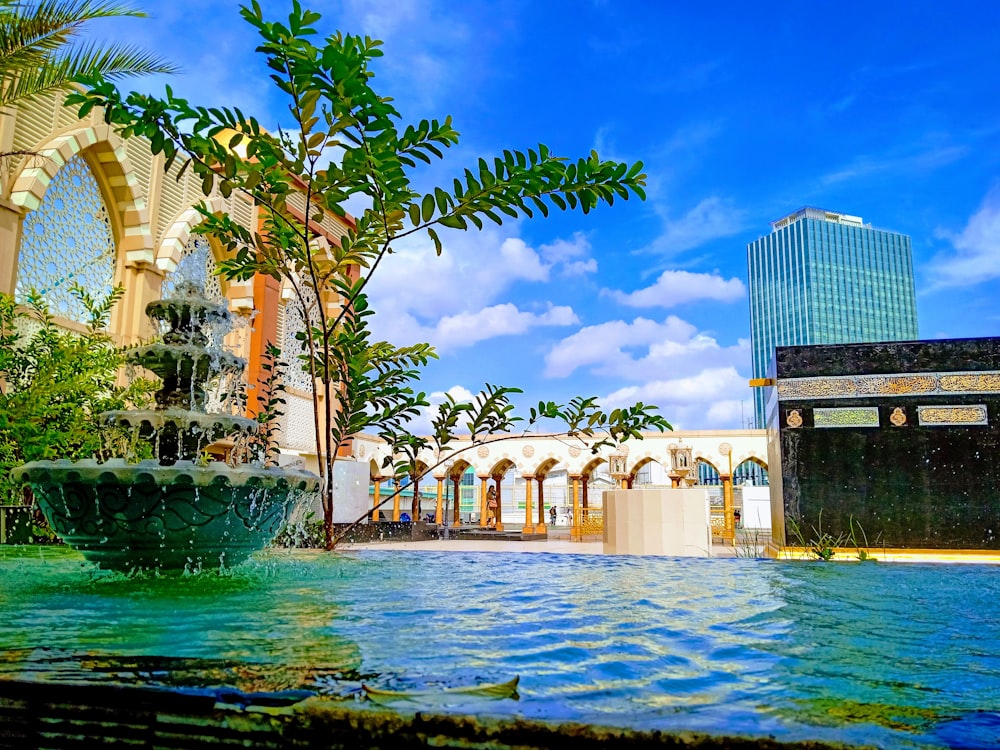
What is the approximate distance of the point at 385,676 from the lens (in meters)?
1.23

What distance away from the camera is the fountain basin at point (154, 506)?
275cm

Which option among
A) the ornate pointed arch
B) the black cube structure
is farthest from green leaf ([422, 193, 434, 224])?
the ornate pointed arch

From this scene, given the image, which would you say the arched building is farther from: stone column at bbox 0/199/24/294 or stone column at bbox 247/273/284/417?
stone column at bbox 247/273/284/417

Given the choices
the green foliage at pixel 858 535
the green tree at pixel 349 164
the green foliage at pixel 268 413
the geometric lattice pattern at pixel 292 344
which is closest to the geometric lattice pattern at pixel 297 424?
the geometric lattice pattern at pixel 292 344

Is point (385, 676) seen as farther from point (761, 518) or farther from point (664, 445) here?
point (761, 518)

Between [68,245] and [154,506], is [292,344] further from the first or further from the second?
[154,506]

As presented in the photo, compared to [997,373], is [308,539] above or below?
below

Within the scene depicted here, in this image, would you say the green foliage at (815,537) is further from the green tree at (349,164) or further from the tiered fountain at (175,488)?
the tiered fountain at (175,488)

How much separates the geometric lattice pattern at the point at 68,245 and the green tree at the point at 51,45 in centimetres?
333

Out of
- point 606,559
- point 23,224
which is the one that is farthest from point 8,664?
point 23,224

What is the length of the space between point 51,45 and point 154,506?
507 cm

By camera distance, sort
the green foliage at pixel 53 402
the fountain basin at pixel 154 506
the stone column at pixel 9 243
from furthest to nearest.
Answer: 1. the stone column at pixel 9 243
2. the green foliage at pixel 53 402
3. the fountain basin at pixel 154 506

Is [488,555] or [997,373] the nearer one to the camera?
[488,555]

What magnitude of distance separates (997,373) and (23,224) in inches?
454
